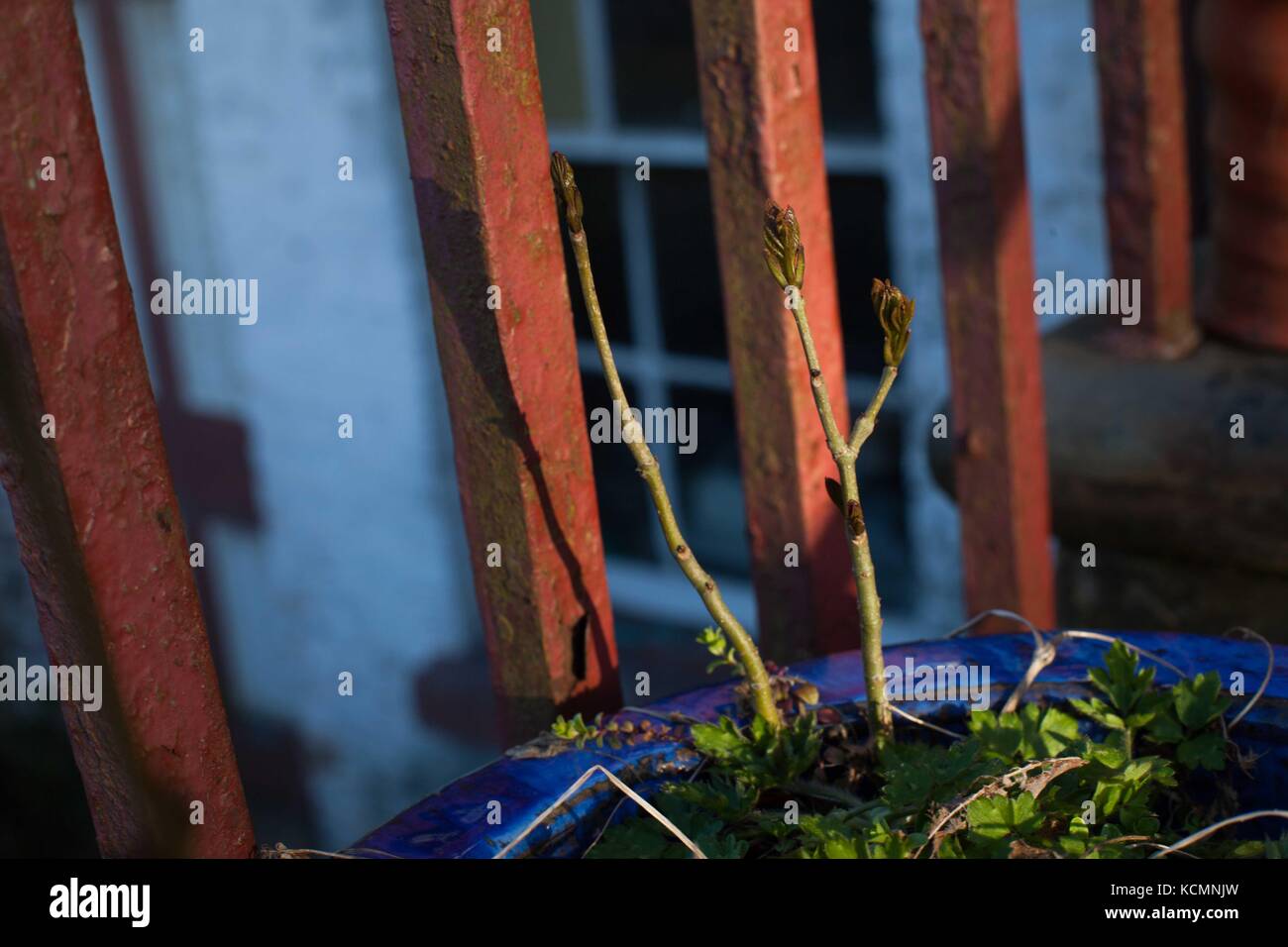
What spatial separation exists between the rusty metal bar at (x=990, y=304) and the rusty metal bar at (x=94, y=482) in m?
1.14

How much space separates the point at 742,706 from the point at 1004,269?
0.86 meters

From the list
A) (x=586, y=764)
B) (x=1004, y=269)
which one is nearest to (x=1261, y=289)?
(x=1004, y=269)

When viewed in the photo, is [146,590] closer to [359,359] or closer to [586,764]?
[586,764]

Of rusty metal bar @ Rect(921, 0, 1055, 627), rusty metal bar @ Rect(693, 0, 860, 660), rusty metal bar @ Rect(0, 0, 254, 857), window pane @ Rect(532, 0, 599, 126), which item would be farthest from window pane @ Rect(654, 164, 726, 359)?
rusty metal bar @ Rect(0, 0, 254, 857)

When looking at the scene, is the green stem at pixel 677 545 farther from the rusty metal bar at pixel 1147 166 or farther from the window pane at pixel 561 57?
the window pane at pixel 561 57

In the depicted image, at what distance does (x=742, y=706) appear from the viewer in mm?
1188

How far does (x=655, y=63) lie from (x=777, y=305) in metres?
1.93

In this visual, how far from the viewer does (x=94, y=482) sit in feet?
3.03

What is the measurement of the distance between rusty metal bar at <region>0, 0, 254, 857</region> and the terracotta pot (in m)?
1.63

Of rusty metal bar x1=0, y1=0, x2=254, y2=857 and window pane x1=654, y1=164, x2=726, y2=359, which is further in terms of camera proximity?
window pane x1=654, y1=164, x2=726, y2=359

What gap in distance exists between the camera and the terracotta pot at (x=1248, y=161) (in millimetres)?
1977

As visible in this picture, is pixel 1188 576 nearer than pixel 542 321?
No

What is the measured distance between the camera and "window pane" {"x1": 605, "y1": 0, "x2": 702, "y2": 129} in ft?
10.3

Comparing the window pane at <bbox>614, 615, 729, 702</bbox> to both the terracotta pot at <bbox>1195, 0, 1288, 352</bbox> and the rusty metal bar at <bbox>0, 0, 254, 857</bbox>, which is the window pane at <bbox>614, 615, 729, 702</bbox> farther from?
the rusty metal bar at <bbox>0, 0, 254, 857</bbox>
